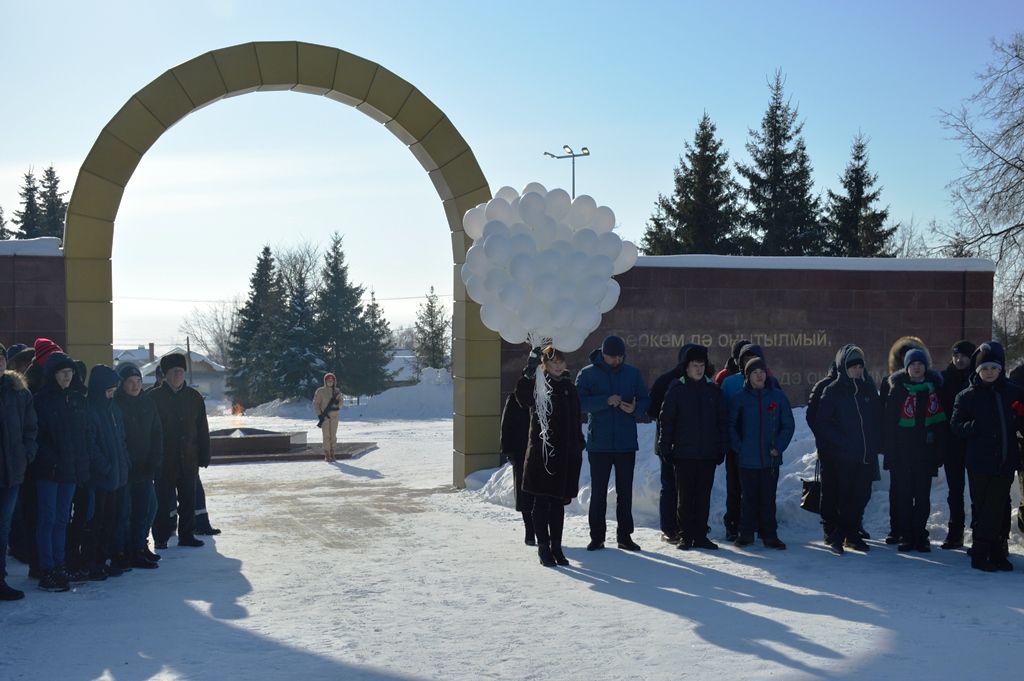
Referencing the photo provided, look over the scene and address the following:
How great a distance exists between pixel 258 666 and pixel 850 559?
4.90 metres

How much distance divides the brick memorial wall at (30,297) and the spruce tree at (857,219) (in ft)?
115

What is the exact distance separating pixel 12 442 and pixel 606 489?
15.2 feet

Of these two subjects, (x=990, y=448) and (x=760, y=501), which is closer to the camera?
(x=990, y=448)

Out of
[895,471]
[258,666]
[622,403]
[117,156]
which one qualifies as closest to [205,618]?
[258,666]

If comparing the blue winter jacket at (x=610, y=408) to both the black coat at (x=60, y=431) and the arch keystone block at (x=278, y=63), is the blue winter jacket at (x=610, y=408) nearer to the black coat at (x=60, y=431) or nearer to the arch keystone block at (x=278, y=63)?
the black coat at (x=60, y=431)

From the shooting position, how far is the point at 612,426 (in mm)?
8695

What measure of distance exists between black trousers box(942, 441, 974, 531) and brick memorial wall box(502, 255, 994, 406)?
5.39 m

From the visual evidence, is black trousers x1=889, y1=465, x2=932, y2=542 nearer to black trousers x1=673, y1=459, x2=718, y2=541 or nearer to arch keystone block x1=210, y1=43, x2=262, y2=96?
black trousers x1=673, y1=459, x2=718, y2=541

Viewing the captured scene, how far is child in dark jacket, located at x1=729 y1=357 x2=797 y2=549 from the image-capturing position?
870 cm

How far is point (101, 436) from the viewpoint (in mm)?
7633

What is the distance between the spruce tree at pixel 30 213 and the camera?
53562 mm

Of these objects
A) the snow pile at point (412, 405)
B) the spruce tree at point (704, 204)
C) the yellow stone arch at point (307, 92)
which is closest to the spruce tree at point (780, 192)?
the spruce tree at point (704, 204)

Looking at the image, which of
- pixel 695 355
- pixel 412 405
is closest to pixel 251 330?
pixel 412 405

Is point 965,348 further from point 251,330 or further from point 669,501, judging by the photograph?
point 251,330
